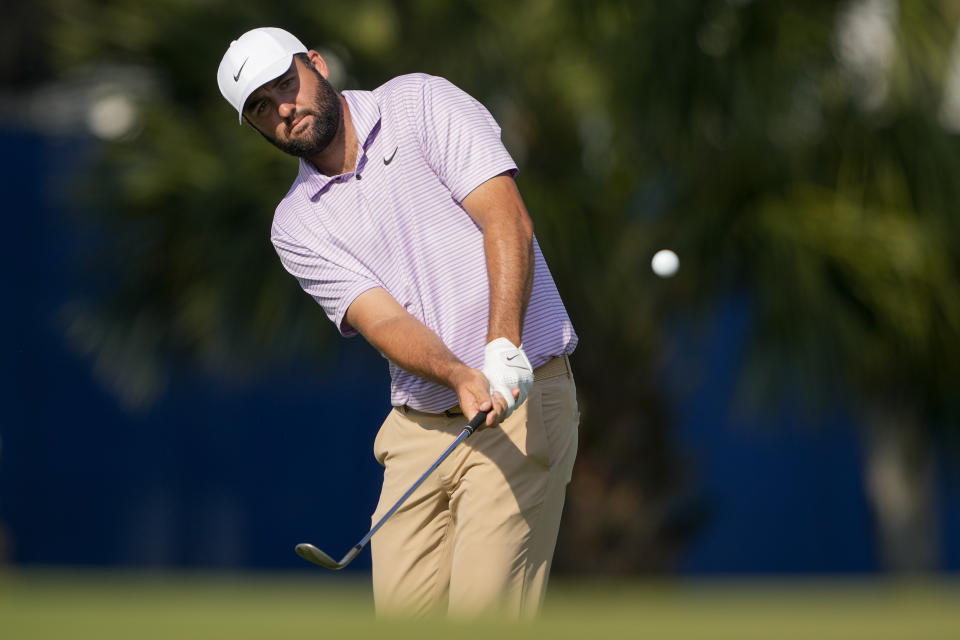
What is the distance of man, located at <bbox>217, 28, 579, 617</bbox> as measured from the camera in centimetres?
425

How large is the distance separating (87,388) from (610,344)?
458cm

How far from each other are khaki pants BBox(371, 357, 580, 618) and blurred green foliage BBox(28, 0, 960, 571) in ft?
12.6

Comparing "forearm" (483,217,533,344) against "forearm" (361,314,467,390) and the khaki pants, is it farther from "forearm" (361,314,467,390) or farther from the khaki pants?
the khaki pants

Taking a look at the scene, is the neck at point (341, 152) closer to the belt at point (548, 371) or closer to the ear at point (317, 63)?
the ear at point (317, 63)

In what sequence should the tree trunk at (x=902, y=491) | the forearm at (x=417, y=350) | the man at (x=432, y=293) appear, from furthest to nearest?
the tree trunk at (x=902, y=491) → the man at (x=432, y=293) → the forearm at (x=417, y=350)

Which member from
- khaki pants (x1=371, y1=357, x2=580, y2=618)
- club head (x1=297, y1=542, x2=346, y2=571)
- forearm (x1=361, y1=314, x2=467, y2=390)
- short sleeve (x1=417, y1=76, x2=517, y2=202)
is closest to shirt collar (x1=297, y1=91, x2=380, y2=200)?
short sleeve (x1=417, y1=76, x2=517, y2=202)

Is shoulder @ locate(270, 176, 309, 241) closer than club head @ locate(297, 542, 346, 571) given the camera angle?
No

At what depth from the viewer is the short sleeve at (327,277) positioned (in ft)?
14.7

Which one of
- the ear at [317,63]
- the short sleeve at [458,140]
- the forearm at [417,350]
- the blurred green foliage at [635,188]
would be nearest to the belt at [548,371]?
the forearm at [417,350]

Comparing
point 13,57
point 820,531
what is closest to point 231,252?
point 820,531

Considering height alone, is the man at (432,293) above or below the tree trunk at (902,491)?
above

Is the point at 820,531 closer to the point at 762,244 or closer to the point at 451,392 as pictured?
the point at 762,244

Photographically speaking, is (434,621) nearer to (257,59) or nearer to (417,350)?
(417,350)

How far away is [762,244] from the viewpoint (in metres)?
8.30
